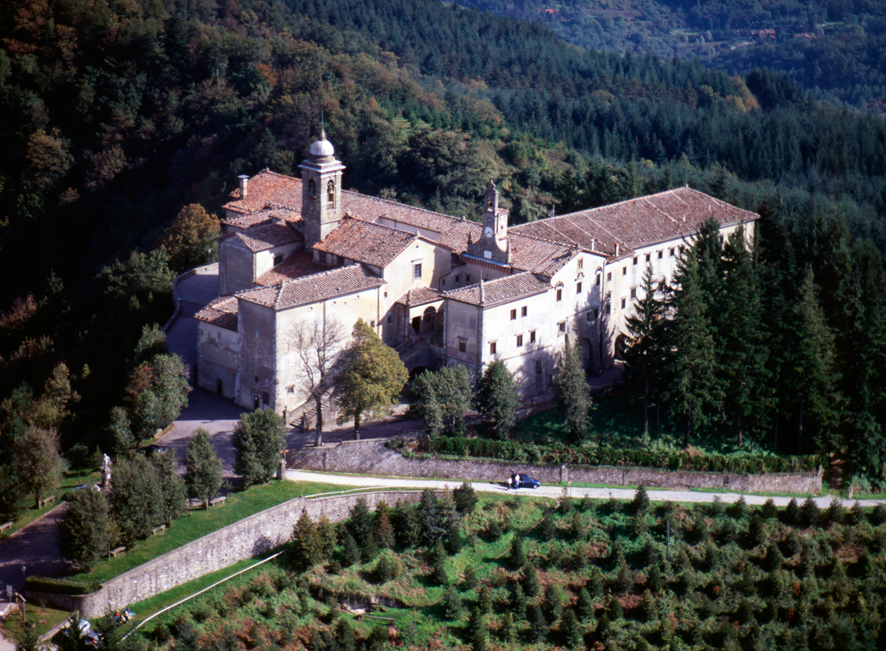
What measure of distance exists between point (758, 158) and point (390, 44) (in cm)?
5663

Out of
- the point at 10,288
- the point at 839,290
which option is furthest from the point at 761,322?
the point at 10,288

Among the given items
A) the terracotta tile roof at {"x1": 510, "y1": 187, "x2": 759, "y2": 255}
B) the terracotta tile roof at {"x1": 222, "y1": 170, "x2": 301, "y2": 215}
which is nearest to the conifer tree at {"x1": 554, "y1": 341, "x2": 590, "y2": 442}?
the terracotta tile roof at {"x1": 510, "y1": 187, "x2": 759, "y2": 255}

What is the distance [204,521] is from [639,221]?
3591 centimetres

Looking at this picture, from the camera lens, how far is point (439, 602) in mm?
47844

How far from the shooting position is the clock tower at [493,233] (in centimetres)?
6047

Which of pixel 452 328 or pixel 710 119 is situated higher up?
pixel 710 119

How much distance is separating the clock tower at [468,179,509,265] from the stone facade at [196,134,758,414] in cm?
7

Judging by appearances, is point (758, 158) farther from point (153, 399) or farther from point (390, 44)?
point (153, 399)

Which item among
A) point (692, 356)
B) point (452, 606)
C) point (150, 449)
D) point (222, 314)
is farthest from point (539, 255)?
point (150, 449)

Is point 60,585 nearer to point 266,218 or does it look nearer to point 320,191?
point 320,191

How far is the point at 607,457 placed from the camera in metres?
55.7

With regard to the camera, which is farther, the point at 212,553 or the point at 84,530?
the point at 212,553

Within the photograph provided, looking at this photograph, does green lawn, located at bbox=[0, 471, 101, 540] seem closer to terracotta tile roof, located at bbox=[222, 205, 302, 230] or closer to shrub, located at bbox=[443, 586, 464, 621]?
shrub, located at bbox=[443, 586, 464, 621]

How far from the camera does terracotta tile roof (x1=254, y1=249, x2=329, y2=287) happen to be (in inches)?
2432
